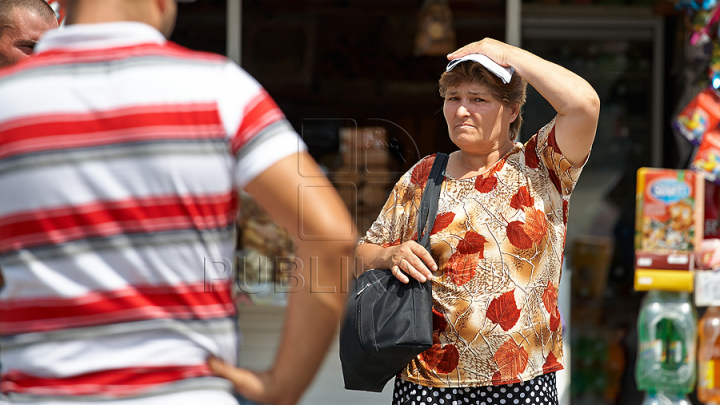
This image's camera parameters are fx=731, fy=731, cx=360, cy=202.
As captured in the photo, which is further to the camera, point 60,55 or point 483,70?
point 483,70

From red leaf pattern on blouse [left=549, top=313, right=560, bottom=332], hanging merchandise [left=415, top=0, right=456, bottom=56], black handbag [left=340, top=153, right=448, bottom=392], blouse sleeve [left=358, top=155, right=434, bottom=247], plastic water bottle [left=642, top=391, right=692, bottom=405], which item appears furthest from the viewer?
hanging merchandise [left=415, top=0, right=456, bottom=56]

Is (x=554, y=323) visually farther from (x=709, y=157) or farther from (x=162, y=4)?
(x=709, y=157)

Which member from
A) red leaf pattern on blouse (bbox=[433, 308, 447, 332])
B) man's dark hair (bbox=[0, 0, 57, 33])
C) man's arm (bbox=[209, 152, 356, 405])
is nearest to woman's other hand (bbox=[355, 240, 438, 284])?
red leaf pattern on blouse (bbox=[433, 308, 447, 332])

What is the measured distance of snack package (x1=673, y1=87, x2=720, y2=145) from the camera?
3656 mm

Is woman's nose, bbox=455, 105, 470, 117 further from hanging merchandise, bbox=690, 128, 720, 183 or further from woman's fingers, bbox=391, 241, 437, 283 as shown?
hanging merchandise, bbox=690, 128, 720, 183

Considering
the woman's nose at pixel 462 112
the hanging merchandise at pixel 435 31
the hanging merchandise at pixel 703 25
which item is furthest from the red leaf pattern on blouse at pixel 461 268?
the hanging merchandise at pixel 435 31

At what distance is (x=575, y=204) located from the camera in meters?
4.93

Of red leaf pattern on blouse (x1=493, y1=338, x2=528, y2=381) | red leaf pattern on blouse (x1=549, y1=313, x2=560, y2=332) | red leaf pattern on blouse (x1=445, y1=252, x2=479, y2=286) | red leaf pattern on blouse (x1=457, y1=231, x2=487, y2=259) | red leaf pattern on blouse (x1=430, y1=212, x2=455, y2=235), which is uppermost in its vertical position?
red leaf pattern on blouse (x1=430, y1=212, x2=455, y2=235)

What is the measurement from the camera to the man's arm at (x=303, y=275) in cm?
104

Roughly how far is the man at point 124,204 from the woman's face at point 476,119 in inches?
49.7

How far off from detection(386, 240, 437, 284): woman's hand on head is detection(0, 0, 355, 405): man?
A: 43.1 inches

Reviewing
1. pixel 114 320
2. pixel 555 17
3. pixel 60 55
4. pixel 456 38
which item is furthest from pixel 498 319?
pixel 555 17

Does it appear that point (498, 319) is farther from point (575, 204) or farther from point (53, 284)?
point (575, 204)

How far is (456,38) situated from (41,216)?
12.5ft
